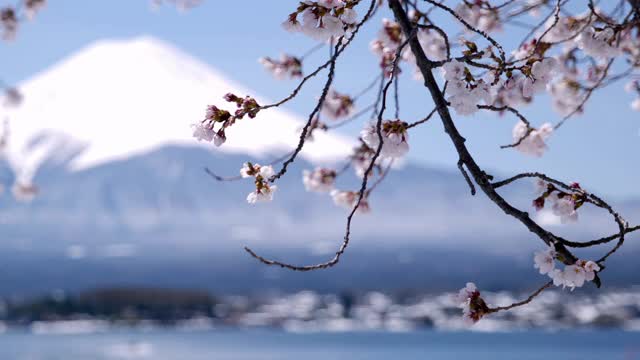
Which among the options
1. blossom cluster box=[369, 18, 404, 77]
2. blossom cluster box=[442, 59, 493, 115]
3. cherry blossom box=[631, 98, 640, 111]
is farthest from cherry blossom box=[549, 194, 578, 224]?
cherry blossom box=[631, 98, 640, 111]

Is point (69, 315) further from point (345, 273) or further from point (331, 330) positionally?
point (345, 273)

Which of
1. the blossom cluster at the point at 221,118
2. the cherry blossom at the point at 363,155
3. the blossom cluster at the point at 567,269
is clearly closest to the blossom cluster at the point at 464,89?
the blossom cluster at the point at 567,269

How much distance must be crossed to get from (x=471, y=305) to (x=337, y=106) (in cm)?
197

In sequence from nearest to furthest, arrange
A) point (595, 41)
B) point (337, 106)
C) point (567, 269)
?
point (567, 269), point (595, 41), point (337, 106)

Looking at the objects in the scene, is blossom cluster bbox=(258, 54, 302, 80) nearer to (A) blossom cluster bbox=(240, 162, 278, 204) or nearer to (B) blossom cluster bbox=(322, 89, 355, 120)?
(B) blossom cluster bbox=(322, 89, 355, 120)

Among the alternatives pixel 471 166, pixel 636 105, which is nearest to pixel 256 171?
pixel 471 166

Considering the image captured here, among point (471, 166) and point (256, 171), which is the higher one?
point (256, 171)

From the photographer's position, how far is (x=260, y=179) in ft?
8.40

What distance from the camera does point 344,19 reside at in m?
2.42

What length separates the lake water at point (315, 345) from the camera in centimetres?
5562

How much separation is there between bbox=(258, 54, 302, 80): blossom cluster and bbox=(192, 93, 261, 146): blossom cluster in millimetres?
1783

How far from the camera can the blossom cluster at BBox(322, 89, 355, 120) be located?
4.18m

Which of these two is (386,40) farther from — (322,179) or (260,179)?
(260,179)

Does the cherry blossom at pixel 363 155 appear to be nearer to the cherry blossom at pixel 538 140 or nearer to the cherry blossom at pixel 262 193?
the cherry blossom at pixel 538 140
